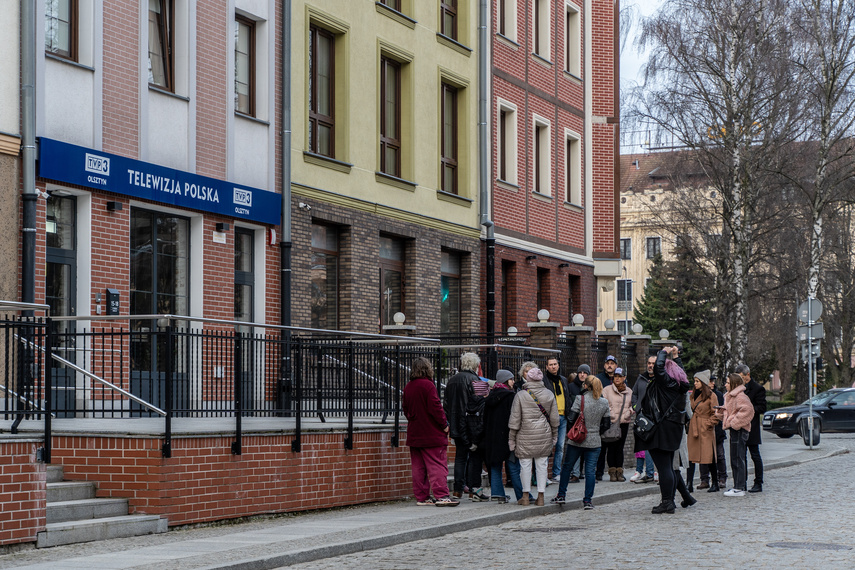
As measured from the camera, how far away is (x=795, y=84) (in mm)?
34875

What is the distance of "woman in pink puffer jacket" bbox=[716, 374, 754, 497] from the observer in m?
17.8

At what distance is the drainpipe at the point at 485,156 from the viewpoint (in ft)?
90.7

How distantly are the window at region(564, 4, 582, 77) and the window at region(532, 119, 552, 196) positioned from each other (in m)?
2.46

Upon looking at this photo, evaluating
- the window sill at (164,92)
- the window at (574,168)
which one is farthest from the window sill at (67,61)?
the window at (574,168)

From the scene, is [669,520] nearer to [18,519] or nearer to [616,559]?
[616,559]

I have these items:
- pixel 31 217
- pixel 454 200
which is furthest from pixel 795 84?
pixel 31 217

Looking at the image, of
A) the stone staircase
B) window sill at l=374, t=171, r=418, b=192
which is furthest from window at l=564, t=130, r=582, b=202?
the stone staircase

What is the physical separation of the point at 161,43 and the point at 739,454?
9.77 metres

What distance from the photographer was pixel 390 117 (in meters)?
25.2

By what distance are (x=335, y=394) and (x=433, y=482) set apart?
158cm

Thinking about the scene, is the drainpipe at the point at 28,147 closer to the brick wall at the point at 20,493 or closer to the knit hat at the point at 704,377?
the brick wall at the point at 20,493

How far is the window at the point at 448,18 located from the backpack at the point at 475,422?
40.8 feet

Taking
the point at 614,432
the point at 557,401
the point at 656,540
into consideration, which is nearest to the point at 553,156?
the point at 614,432

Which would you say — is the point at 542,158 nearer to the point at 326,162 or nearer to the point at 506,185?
the point at 506,185
